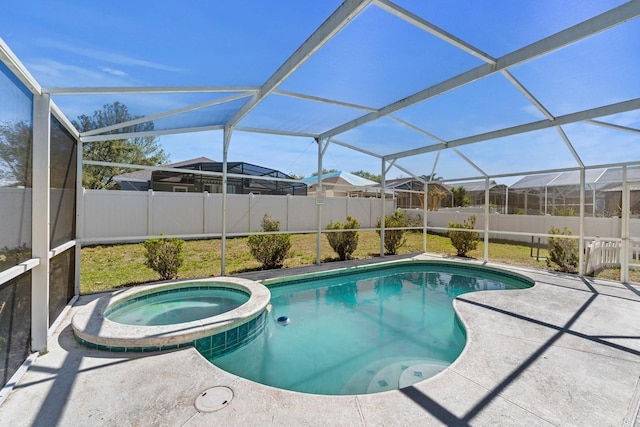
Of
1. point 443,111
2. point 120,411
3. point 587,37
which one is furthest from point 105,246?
point 587,37

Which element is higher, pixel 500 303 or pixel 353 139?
pixel 353 139

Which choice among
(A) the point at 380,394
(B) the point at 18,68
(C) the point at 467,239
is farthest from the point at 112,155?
(A) the point at 380,394

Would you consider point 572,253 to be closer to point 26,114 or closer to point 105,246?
point 26,114

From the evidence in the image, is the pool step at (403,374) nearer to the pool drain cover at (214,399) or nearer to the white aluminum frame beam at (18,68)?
the pool drain cover at (214,399)

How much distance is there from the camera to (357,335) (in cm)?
445

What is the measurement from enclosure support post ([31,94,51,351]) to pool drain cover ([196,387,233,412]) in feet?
6.32

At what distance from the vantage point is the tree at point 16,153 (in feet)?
7.03

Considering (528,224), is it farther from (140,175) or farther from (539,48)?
(140,175)

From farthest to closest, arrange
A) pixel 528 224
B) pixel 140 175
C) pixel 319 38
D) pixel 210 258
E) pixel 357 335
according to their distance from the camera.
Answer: pixel 140 175, pixel 528 224, pixel 210 258, pixel 357 335, pixel 319 38

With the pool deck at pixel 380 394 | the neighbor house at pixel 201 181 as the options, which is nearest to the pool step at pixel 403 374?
the pool deck at pixel 380 394

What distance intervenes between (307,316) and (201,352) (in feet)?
6.68

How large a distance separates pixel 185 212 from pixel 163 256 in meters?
6.10

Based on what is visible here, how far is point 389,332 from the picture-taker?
457 cm

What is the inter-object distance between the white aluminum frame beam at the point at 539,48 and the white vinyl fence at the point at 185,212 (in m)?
4.70
